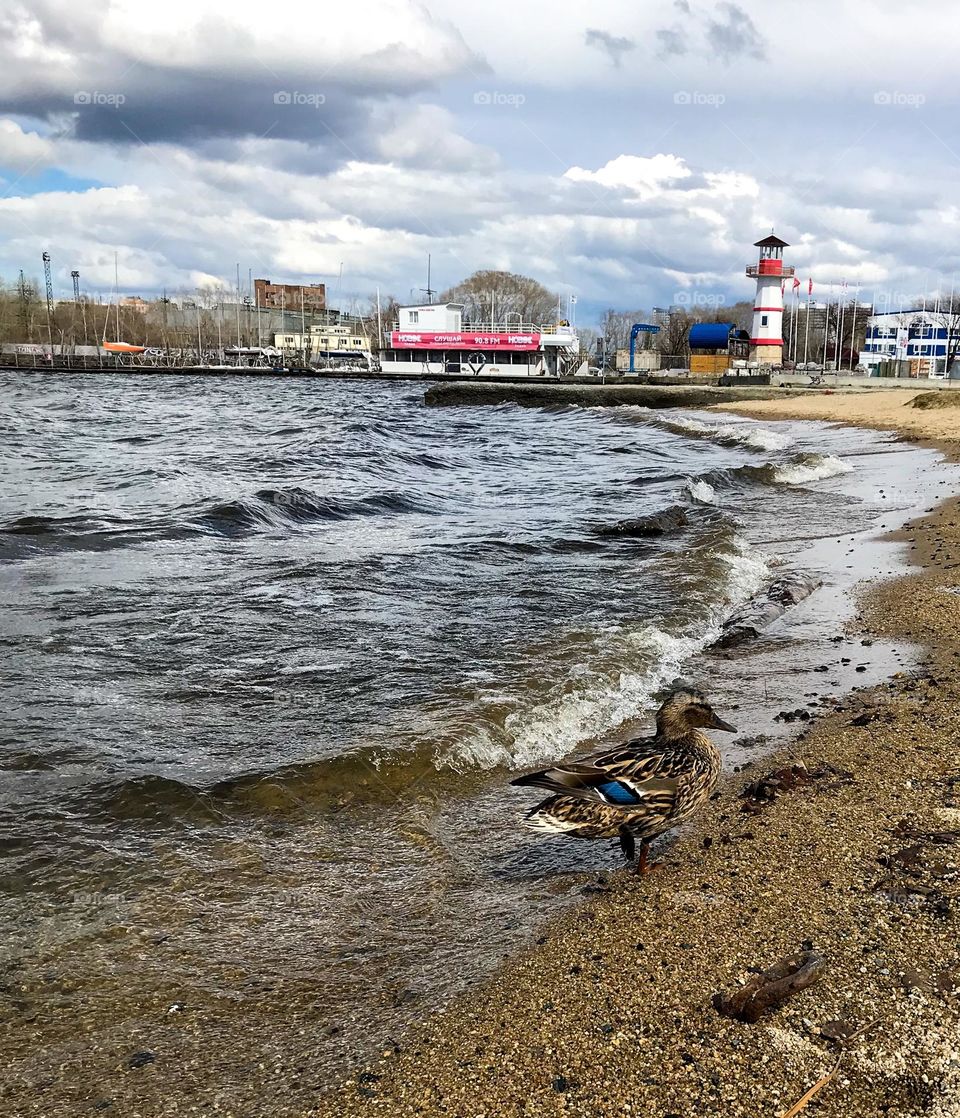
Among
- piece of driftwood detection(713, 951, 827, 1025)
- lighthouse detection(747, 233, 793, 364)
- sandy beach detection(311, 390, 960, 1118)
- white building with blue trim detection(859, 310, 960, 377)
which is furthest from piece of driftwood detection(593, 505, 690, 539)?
white building with blue trim detection(859, 310, 960, 377)

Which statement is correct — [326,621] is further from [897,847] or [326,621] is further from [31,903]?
[897,847]

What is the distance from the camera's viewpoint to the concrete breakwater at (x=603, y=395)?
6938 cm

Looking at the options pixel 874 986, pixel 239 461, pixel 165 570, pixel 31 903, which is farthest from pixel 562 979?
pixel 239 461

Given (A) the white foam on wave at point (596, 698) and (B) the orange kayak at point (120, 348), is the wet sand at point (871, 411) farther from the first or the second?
(B) the orange kayak at point (120, 348)

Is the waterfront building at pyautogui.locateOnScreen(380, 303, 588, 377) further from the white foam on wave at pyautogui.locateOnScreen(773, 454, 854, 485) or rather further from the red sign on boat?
the white foam on wave at pyautogui.locateOnScreen(773, 454, 854, 485)

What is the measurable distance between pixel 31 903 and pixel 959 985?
4.16 meters

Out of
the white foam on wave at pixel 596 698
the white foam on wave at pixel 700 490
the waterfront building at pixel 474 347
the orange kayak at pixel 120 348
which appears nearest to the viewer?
the white foam on wave at pixel 596 698

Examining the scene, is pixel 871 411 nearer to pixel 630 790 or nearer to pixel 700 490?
pixel 700 490

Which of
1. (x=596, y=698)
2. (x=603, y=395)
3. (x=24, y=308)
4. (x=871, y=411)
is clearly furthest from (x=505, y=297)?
(x=596, y=698)

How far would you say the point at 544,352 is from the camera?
115m

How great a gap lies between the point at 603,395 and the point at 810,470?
54.7 metres

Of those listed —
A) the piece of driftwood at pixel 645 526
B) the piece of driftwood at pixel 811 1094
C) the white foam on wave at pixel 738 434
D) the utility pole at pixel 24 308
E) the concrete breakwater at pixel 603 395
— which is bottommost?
the piece of driftwood at pixel 811 1094

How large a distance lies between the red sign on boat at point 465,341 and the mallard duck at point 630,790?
112545mm

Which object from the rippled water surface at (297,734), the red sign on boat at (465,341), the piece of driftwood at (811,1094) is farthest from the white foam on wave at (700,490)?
the red sign on boat at (465,341)
